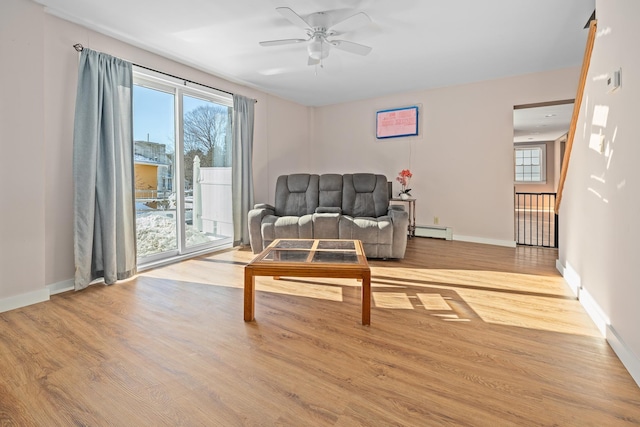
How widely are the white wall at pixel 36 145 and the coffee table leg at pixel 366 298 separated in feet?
8.51

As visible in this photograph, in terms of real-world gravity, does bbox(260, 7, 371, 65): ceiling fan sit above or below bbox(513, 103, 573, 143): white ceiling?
below

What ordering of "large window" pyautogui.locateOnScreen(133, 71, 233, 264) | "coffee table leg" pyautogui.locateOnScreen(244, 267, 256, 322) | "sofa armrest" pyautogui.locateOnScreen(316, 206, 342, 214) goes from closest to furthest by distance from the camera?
"coffee table leg" pyautogui.locateOnScreen(244, 267, 256, 322) → "large window" pyautogui.locateOnScreen(133, 71, 233, 264) → "sofa armrest" pyautogui.locateOnScreen(316, 206, 342, 214)

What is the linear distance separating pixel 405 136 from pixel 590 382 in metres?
4.56

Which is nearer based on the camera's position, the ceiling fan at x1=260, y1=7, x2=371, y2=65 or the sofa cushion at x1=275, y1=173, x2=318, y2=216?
the ceiling fan at x1=260, y1=7, x2=371, y2=65

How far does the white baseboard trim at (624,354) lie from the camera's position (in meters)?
1.51

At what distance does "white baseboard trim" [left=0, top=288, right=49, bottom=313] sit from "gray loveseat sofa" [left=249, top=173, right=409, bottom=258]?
2.14 metres

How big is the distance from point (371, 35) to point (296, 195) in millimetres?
2279

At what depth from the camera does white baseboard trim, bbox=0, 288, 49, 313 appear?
240 centimetres

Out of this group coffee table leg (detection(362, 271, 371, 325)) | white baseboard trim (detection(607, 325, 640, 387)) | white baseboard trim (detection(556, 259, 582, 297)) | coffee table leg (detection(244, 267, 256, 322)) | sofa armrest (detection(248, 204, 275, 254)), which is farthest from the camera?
sofa armrest (detection(248, 204, 275, 254))

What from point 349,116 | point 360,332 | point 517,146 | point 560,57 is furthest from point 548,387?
point 517,146

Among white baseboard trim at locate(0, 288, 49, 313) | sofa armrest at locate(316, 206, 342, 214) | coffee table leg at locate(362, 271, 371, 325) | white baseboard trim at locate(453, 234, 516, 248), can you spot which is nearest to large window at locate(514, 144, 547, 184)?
white baseboard trim at locate(453, 234, 516, 248)

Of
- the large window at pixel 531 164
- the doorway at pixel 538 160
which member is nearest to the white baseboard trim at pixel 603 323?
the doorway at pixel 538 160

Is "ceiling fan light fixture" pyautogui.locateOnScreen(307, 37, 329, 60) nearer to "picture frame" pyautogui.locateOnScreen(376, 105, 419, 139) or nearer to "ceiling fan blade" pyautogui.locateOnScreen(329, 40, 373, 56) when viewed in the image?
"ceiling fan blade" pyautogui.locateOnScreen(329, 40, 373, 56)

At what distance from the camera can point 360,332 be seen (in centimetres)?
202
